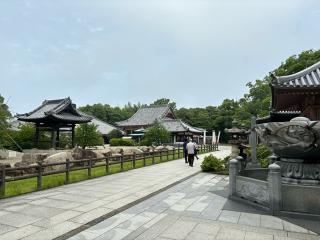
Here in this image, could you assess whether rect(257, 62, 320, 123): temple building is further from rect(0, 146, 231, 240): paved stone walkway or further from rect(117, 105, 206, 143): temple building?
rect(117, 105, 206, 143): temple building

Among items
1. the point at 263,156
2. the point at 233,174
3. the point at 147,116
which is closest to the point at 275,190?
the point at 233,174

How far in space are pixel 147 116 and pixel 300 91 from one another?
167 feet

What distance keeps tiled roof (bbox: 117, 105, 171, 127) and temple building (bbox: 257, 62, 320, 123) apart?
45.2 meters

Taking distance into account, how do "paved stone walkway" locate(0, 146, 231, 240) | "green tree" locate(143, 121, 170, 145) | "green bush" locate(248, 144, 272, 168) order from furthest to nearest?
"green tree" locate(143, 121, 170, 145) < "green bush" locate(248, 144, 272, 168) < "paved stone walkway" locate(0, 146, 231, 240)

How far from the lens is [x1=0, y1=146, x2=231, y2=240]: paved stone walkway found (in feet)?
18.4

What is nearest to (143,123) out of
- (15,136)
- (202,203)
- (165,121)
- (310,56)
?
(165,121)

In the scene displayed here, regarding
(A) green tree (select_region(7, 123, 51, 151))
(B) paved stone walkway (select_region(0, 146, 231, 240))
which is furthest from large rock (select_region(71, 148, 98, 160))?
(A) green tree (select_region(7, 123, 51, 151))

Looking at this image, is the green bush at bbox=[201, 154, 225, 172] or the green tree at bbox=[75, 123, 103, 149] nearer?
the green bush at bbox=[201, 154, 225, 172]

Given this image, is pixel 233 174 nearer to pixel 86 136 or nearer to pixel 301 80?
pixel 301 80

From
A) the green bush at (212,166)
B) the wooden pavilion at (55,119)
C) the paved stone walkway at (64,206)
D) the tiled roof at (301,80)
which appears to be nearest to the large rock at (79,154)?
the paved stone walkway at (64,206)

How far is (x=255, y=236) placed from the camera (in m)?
5.44

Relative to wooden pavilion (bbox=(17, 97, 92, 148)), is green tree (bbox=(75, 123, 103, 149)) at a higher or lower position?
lower

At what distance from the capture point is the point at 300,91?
1035 centimetres

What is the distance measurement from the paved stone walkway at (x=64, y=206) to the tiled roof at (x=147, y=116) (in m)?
46.5
